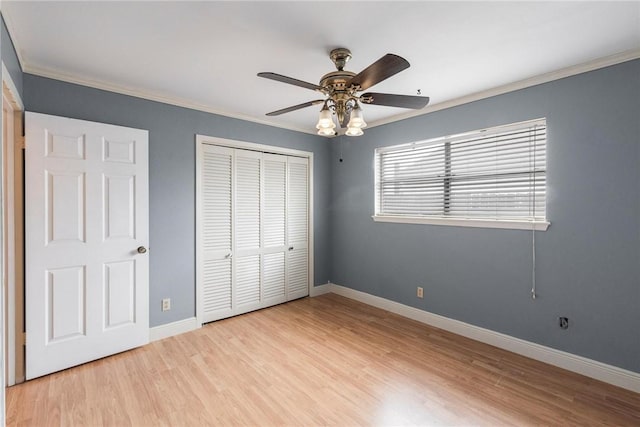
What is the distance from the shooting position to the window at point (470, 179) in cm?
273

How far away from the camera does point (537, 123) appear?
2.68 meters

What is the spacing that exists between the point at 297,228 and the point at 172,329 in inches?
77.3

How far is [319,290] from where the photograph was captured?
4555 millimetres

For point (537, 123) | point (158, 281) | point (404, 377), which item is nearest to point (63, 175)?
point (158, 281)

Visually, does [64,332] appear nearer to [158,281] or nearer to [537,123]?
[158,281]

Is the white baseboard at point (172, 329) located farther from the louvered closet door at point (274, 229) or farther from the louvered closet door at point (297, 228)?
the louvered closet door at point (297, 228)

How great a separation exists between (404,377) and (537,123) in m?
2.46

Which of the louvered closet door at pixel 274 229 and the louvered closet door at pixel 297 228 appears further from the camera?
the louvered closet door at pixel 297 228

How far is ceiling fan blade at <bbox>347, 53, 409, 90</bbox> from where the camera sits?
Result: 5.09ft

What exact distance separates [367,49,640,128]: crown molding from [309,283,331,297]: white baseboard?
262 cm

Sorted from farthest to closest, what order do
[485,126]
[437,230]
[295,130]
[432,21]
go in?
[295,130], [437,230], [485,126], [432,21]

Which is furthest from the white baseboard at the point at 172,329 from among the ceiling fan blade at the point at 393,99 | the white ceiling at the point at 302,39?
the ceiling fan blade at the point at 393,99

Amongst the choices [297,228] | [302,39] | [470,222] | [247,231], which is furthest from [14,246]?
[470,222]

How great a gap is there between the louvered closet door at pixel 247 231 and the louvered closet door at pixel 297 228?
486mm
